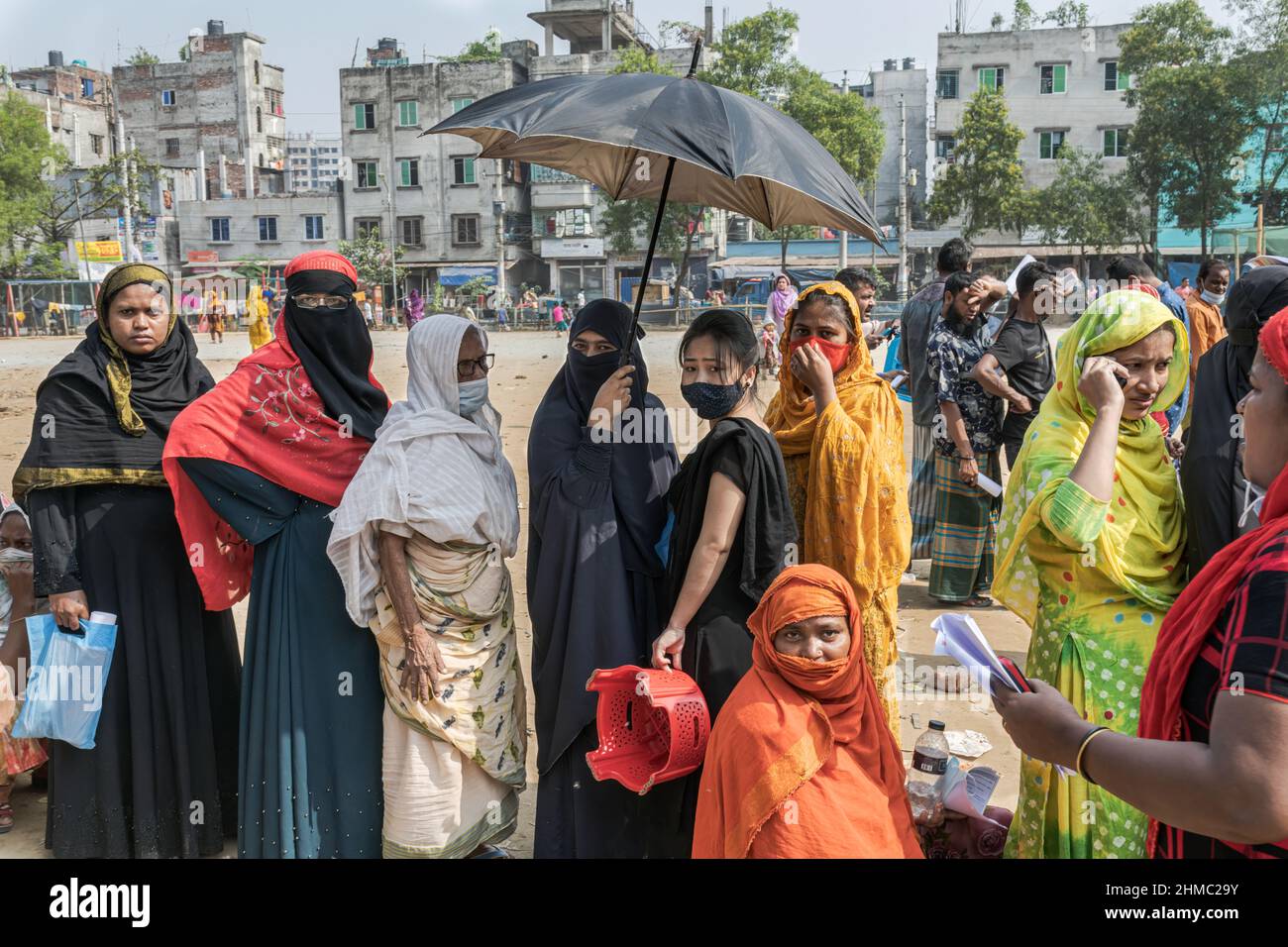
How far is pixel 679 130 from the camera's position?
2693 millimetres

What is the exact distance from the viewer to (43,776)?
3934mm

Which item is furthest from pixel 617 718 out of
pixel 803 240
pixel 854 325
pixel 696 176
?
pixel 803 240

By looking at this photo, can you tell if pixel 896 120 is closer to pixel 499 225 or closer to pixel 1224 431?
pixel 499 225

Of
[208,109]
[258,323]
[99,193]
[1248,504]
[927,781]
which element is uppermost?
[208,109]

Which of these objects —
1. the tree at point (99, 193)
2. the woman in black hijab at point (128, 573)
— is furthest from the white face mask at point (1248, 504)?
the tree at point (99, 193)

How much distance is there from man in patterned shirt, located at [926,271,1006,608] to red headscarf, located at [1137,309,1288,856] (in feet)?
13.3

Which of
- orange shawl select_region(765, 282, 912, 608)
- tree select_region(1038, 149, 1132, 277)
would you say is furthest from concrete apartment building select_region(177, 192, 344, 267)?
orange shawl select_region(765, 282, 912, 608)

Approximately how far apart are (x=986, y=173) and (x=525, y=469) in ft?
90.8

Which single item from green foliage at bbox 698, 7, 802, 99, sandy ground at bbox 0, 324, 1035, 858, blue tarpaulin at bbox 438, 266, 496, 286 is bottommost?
sandy ground at bbox 0, 324, 1035, 858

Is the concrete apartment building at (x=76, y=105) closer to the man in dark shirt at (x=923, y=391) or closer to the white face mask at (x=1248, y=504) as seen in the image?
the man in dark shirt at (x=923, y=391)

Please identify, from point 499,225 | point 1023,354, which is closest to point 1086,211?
point 499,225

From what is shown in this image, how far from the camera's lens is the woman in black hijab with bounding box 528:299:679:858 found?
9.75 feet

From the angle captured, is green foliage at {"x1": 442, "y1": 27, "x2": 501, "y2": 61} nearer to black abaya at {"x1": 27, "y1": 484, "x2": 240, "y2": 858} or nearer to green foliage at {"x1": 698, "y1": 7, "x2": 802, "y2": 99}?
green foliage at {"x1": 698, "y1": 7, "x2": 802, "y2": 99}

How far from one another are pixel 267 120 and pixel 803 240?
26990mm
